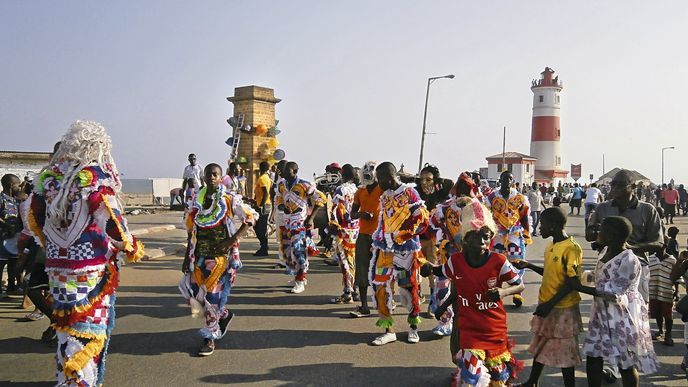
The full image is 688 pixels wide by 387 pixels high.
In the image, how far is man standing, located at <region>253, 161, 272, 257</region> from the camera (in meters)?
12.0

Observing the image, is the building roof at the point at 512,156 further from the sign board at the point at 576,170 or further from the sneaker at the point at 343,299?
the sneaker at the point at 343,299

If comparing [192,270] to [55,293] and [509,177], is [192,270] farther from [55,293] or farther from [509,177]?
[509,177]

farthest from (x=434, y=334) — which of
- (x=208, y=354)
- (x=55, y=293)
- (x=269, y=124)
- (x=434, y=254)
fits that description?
(x=269, y=124)

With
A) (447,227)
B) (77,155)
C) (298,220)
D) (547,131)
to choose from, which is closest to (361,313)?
(447,227)

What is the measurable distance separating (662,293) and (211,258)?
5.08 metres

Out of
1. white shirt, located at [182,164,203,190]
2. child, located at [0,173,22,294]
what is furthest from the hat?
white shirt, located at [182,164,203,190]

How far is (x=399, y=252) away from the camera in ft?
19.4

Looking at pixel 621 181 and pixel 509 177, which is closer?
pixel 621 181

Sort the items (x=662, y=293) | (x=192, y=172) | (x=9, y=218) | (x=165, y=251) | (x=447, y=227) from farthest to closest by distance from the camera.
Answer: (x=192, y=172)
(x=165, y=251)
(x=9, y=218)
(x=447, y=227)
(x=662, y=293)

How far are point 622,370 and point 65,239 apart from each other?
4.39 metres

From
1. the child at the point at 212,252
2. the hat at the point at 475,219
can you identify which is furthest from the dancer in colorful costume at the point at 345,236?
the hat at the point at 475,219

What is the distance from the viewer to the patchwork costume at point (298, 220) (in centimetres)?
842

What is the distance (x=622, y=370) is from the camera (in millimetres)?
4141

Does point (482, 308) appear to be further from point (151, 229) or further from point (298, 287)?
point (151, 229)
